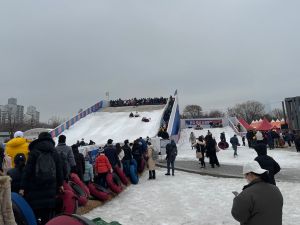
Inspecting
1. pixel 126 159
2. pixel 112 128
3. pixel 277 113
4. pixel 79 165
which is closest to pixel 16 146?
pixel 79 165

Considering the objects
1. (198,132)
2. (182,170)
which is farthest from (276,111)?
(182,170)

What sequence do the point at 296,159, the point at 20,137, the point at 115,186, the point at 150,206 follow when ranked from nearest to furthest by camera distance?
the point at 20,137
the point at 150,206
the point at 115,186
the point at 296,159

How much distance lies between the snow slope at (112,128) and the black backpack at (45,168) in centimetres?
2354

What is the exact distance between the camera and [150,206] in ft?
28.0

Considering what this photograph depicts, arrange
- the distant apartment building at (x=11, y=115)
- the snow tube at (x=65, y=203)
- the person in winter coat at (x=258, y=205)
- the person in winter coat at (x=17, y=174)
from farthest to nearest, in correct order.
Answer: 1. the distant apartment building at (x=11, y=115)
2. the snow tube at (x=65, y=203)
3. the person in winter coat at (x=17, y=174)
4. the person in winter coat at (x=258, y=205)

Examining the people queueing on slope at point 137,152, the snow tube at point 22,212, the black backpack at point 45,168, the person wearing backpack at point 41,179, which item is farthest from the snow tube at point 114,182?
the snow tube at point 22,212

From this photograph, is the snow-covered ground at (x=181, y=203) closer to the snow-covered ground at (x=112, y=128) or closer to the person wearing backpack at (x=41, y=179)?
the person wearing backpack at (x=41, y=179)

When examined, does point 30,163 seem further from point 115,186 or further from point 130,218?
point 115,186

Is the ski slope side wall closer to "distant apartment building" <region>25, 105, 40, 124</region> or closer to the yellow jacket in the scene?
the yellow jacket

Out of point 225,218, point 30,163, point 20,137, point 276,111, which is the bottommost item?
point 225,218

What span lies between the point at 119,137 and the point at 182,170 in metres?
15.9

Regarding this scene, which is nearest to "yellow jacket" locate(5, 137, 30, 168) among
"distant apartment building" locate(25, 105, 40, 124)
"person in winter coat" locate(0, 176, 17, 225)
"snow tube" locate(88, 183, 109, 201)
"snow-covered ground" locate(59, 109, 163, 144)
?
"person in winter coat" locate(0, 176, 17, 225)

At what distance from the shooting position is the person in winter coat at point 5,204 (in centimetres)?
435

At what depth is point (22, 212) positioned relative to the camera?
464 cm
